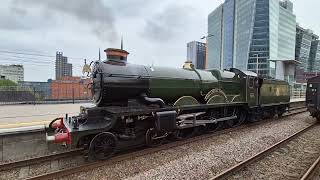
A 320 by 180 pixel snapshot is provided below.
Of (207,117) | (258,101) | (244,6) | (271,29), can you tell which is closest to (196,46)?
(258,101)

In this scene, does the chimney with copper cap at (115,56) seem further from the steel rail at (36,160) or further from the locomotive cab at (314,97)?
the locomotive cab at (314,97)

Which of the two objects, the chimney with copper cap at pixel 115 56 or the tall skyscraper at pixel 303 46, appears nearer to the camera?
the chimney with copper cap at pixel 115 56

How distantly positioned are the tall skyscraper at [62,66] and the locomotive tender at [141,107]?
816cm

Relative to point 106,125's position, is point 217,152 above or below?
below

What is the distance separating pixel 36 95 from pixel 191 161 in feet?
48.8

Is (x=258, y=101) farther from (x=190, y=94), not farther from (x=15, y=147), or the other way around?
(x=15, y=147)

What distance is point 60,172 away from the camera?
6.57m

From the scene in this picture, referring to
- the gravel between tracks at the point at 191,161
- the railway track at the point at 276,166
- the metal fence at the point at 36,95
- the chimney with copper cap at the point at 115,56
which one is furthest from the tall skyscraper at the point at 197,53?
the chimney with copper cap at the point at 115,56

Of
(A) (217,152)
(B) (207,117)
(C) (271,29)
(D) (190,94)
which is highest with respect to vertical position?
(C) (271,29)

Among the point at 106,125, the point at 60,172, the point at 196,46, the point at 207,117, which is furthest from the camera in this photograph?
the point at 196,46

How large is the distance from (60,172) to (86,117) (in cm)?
180

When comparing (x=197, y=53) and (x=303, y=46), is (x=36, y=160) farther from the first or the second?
(x=303, y=46)

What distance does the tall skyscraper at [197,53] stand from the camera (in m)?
33.5

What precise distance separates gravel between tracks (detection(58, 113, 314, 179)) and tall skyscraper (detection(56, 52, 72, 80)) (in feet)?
33.9
